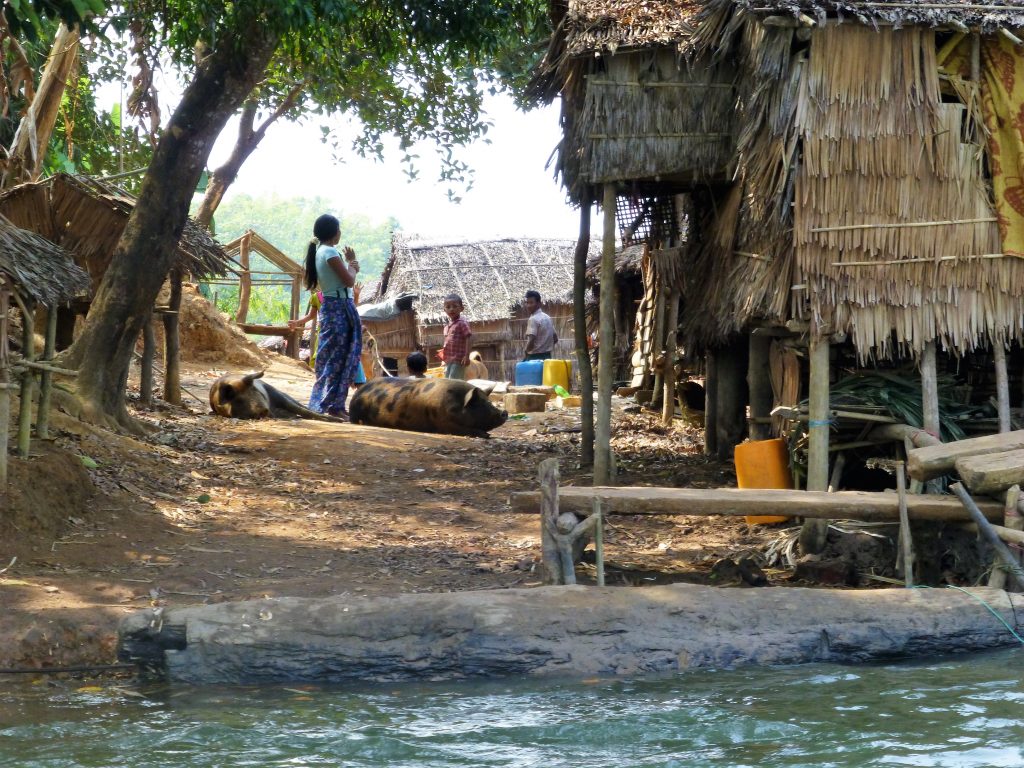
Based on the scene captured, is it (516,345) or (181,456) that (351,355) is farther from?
(516,345)

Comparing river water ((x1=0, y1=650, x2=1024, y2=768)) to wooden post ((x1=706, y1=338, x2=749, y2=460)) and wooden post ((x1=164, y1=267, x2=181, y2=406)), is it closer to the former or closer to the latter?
wooden post ((x1=706, y1=338, x2=749, y2=460))

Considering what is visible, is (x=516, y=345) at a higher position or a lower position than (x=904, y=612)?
higher

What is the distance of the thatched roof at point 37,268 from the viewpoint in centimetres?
711

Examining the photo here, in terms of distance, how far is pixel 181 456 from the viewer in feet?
32.6

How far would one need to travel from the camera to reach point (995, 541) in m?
6.24

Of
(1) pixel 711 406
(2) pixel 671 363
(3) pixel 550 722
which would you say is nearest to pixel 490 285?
(2) pixel 671 363

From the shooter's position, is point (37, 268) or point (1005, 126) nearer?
point (37, 268)

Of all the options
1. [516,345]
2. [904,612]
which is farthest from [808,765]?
[516,345]

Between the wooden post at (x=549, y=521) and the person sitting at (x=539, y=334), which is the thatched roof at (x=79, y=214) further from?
the person sitting at (x=539, y=334)

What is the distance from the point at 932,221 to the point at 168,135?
20.4ft

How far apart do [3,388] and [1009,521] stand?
231 inches

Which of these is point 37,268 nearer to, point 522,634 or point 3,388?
point 3,388

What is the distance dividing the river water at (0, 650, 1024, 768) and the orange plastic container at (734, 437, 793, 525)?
10.0 ft

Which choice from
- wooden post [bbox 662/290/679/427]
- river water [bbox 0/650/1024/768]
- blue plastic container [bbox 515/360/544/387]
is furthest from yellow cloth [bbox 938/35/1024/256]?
blue plastic container [bbox 515/360/544/387]
